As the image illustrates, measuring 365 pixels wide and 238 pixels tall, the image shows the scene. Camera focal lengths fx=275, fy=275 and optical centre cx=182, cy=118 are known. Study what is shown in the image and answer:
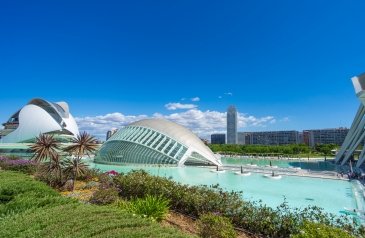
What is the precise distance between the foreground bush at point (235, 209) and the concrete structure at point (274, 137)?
146m

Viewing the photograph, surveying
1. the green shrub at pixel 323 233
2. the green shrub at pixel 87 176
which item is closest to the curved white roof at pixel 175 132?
the green shrub at pixel 87 176

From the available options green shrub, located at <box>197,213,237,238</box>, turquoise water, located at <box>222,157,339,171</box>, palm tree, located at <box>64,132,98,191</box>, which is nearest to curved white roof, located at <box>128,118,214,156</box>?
turquoise water, located at <box>222,157,339,171</box>

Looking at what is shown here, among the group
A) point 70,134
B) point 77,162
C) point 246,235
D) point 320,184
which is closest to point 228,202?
point 246,235

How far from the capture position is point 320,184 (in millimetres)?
22344

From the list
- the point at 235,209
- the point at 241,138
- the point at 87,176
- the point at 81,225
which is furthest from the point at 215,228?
the point at 241,138

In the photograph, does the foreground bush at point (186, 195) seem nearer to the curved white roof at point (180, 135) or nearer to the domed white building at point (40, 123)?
the curved white roof at point (180, 135)

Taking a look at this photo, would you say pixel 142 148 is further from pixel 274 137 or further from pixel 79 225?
pixel 274 137

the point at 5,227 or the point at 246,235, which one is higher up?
the point at 5,227

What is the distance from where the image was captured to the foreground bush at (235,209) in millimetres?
6992

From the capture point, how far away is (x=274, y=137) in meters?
152

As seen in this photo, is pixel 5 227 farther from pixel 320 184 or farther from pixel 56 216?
pixel 320 184

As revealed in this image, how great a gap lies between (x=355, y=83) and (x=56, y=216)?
42.5 metres

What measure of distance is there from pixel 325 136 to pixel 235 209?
148 m

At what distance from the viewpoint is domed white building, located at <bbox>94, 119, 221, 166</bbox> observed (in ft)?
111
